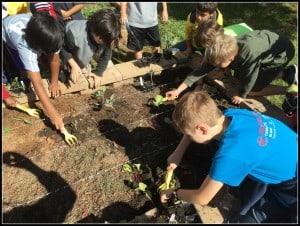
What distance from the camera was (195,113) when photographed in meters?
2.07

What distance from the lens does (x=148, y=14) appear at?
4086 millimetres

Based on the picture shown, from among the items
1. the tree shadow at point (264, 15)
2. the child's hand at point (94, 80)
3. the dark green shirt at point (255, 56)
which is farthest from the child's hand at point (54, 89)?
the tree shadow at point (264, 15)

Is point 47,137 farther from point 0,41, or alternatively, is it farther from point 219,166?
point 219,166

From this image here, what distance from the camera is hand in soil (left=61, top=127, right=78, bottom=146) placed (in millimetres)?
3215

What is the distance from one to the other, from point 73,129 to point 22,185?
2.44 feet

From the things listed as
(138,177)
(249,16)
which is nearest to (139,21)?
(138,177)

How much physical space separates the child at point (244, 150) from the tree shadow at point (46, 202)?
1.10 meters

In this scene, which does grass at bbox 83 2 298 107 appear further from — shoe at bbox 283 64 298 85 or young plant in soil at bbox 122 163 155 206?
young plant in soil at bbox 122 163 155 206

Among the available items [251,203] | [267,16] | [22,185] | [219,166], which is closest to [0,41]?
[22,185]

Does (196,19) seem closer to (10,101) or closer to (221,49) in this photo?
(221,49)

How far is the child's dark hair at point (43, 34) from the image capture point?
2914 mm

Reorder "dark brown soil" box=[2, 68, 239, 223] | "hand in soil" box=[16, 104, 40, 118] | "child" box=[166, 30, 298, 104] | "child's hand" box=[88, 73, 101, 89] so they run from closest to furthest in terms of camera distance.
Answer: "dark brown soil" box=[2, 68, 239, 223]
"child" box=[166, 30, 298, 104]
"hand in soil" box=[16, 104, 40, 118]
"child's hand" box=[88, 73, 101, 89]

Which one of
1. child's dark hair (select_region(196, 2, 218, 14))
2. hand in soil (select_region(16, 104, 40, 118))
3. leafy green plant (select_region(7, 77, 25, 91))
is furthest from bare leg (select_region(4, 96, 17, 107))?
child's dark hair (select_region(196, 2, 218, 14))

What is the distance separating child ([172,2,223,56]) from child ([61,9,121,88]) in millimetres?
1051
